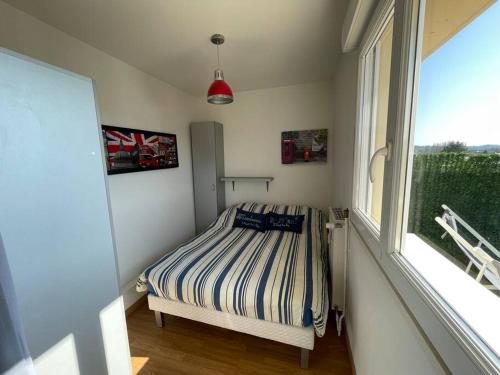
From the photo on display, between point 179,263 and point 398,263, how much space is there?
1.64 meters

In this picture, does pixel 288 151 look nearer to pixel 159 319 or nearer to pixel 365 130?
pixel 365 130

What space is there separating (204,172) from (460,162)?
2859mm

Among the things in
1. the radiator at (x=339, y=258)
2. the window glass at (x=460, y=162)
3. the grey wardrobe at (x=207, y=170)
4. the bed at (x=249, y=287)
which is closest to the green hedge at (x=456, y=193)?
the window glass at (x=460, y=162)

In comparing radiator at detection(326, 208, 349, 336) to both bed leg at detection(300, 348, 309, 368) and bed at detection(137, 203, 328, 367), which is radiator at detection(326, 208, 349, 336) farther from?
bed leg at detection(300, 348, 309, 368)

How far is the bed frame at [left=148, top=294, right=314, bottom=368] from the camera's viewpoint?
4.62ft

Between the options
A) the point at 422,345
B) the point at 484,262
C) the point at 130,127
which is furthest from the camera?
the point at 130,127

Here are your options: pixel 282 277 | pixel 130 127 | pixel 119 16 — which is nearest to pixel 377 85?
pixel 282 277

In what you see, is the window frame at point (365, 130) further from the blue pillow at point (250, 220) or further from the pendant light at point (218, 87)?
the blue pillow at point (250, 220)

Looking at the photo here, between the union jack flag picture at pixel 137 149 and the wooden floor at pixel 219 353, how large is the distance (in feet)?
5.04

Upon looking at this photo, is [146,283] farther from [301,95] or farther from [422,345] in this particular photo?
[301,95]

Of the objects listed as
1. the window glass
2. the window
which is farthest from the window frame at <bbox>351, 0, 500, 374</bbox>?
the window

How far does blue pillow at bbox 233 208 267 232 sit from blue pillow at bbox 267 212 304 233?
82 millimetres

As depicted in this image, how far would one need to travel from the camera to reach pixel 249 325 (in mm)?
1529

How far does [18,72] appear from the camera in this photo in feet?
2.37
